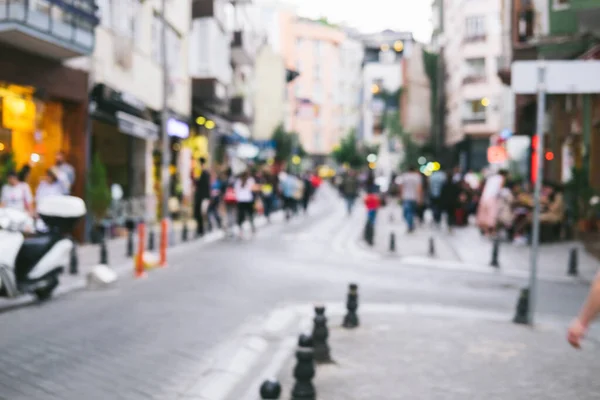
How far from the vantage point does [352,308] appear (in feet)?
28.9

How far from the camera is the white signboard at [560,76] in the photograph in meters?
8.84

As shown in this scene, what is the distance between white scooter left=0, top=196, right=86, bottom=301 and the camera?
962 cm

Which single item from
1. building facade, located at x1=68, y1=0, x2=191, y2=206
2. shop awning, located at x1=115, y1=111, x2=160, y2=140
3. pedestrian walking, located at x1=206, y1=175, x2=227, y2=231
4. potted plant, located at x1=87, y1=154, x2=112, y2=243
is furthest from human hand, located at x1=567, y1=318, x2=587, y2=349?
shop awning, located at x1=115, y1=111, x2=160, y2=140

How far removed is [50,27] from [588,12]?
10938 mm

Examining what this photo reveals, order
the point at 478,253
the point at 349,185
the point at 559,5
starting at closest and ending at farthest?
the point at 478,253
the point at 559,5
the point at 349,185

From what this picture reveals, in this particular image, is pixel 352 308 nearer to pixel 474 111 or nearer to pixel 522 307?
pixel 522 307

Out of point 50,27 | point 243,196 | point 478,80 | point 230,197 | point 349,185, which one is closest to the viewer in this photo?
point 50,27

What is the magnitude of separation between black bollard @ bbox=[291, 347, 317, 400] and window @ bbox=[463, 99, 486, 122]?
185 ft

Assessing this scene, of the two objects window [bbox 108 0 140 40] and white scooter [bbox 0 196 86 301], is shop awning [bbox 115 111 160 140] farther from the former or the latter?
white scooter [bbox 0 196 86 301]

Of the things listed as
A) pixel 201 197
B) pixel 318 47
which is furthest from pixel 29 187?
pixel 318 47

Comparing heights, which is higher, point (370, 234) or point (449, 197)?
point (449, 197)

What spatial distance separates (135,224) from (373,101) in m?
65.4

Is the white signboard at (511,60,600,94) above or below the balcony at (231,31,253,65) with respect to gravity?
below

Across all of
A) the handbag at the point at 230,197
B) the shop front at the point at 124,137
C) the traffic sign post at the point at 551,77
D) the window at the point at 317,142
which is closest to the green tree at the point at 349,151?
the window at the point at 317,142
